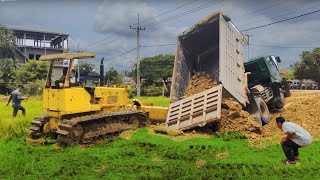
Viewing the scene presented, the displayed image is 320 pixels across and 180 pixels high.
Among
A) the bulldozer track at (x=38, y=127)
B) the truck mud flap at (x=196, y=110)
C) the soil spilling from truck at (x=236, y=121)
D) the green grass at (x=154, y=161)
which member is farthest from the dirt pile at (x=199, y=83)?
the bulldozer track at (x=38, y=127)

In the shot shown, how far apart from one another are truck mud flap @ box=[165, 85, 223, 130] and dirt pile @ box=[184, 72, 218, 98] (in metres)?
0.89

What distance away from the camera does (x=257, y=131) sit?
10.5m

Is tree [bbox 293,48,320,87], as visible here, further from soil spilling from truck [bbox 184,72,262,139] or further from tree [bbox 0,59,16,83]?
soil spilling from truck [bbox 184,72,262,139]

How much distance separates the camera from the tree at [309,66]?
42.2 metres

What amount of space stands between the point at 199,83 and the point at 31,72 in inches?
1101

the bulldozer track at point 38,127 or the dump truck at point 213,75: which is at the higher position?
the dump truck at point 213,75

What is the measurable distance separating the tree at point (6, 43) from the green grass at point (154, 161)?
119 feet

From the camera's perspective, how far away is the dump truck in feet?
35.4

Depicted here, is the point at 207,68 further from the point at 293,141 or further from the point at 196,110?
the point at 293,141

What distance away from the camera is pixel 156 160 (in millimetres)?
7609

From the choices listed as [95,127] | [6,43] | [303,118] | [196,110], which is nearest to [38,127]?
[95,127]

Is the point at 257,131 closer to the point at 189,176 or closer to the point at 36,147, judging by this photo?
the point at 189,176

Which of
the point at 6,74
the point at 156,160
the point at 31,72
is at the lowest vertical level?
the point at 156,160

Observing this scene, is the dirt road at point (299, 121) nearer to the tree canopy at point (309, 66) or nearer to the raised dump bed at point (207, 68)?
the raised dump bed at point (207, 68)
